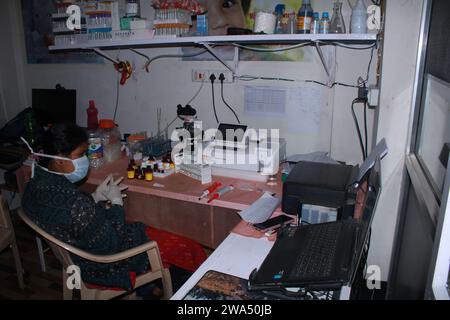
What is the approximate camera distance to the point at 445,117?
1539mm

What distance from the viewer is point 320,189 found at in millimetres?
1548

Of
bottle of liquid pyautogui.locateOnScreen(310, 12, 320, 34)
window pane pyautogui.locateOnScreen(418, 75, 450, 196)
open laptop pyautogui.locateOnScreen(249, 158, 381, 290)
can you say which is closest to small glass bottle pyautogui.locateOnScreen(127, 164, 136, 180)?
open laptop pyautogui.locateOnScreen(249, 158, 381, 290)

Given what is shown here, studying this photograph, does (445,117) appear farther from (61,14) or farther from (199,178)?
(61,14)

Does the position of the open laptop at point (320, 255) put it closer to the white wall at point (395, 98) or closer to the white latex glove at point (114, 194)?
the white wall at point (395, 98)

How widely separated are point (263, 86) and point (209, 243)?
3.75 feet

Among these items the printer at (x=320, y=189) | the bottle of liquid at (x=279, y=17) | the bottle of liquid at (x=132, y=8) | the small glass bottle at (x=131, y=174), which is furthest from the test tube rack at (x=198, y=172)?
the bottle of liquid at (x=132, y=8)

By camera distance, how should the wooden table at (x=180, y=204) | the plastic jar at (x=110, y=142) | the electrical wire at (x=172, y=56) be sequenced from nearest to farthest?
the wooden table at (x=180, y=204)
the plastic jar at (x=110, y=142)
the electrical wire at (x=172, y=56)

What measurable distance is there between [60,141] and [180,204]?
2.92 ft

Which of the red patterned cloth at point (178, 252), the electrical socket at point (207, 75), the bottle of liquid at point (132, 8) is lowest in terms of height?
the red patterned cloth at point (178, 252)

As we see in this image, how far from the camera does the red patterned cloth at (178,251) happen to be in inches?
74.0

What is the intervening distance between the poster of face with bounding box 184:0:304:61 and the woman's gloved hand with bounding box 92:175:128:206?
3.88 ft

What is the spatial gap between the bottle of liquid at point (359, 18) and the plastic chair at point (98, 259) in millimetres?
1554

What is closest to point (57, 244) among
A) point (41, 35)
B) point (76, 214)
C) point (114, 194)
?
point (76, 214)
